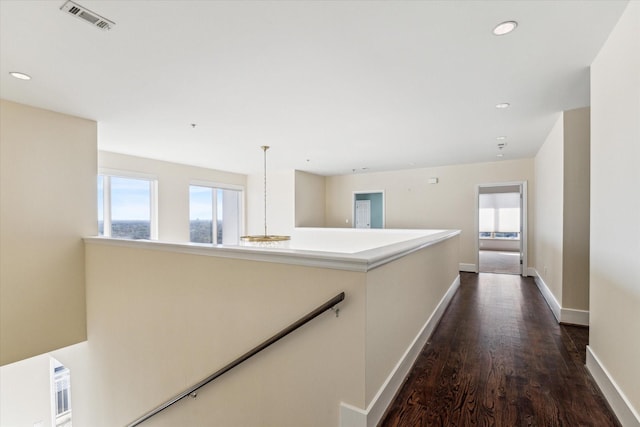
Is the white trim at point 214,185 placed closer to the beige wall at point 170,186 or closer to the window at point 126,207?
the beige wall at point 170,186

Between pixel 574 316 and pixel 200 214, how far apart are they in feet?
23.7

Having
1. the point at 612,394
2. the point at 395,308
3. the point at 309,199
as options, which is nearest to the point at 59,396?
the point at 309,199

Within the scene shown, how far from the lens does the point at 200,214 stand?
7270 millimetres

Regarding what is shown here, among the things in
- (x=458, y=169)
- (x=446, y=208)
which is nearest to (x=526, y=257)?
(x=446, y=208)

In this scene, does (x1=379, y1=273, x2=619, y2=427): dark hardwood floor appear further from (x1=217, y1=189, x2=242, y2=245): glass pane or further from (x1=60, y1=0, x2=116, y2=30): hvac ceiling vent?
(x1=217, y1=189, x2=242, y2=245): glass pane

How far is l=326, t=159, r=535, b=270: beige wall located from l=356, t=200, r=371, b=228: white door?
0.29 m

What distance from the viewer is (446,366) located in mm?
2410

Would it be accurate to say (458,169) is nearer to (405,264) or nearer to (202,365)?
(405,264)

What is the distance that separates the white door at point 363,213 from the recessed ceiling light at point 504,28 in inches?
259

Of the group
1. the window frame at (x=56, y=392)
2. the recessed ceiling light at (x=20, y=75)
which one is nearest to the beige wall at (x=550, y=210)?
the recessed ceiling light at (x=20, y=75)

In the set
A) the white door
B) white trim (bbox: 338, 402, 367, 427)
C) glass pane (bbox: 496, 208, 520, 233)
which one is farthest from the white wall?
glass pane (bbox: 496, 208, 520, 233)

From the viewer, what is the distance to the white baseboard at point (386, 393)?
1.56 m

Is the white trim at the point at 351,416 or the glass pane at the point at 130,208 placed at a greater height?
the glass pane at the point at 130,208

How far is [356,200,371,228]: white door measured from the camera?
8484mm
